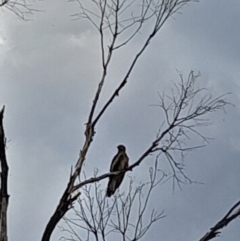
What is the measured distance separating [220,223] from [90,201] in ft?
11.5

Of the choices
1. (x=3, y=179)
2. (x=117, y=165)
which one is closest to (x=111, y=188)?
(x=117, y=165)

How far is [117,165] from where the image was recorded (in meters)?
9.02

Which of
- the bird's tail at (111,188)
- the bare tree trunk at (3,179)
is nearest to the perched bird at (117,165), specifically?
the bird's tail at (111,188)

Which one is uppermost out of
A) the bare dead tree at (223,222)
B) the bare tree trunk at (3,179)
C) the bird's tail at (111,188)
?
the bird's tail at (111,188)

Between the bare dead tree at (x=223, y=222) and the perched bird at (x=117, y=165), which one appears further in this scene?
the perched bird at (x=117, y=165)

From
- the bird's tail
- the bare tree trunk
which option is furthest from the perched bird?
the bare tree trunk

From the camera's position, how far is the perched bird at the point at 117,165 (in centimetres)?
771

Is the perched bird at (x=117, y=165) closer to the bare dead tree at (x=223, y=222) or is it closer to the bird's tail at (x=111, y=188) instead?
the bird's tail at (x=111, y=188)

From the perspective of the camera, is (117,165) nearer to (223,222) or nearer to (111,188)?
(111,188)

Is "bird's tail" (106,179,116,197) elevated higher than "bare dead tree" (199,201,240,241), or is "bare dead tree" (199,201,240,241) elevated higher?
"bird's tail" (106,179,116,197)

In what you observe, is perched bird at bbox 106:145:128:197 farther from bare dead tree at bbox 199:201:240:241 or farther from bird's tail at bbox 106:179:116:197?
bare dead tree at bbox 199:201:240:241

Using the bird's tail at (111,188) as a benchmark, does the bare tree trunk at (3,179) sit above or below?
below

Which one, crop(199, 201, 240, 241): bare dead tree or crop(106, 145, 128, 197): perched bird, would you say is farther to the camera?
crop(106, 145, 128, 197): perched bird

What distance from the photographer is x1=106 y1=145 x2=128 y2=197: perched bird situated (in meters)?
7.71
